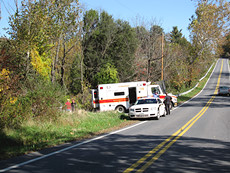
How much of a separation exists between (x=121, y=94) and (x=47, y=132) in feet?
46.9

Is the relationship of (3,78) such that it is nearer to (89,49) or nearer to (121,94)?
(121,94)

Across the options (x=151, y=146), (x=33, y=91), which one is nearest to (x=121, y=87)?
(x=33, y=91)

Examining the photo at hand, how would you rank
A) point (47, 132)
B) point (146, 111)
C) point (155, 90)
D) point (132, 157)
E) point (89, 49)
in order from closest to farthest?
point (132, 157), point (47, 132), point (146, 111), point (155, 90), point (89, 49)

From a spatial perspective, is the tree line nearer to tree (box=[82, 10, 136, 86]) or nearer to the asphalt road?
tree (box=[82, 10, 136, 86])

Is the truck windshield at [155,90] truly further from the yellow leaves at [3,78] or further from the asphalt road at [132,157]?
the yellow leaves at [3,78]

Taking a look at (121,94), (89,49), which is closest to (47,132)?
(121,94)

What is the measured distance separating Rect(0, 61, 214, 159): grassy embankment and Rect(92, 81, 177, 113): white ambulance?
28.7ft

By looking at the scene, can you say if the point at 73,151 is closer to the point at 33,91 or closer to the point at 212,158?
the point at 212,158

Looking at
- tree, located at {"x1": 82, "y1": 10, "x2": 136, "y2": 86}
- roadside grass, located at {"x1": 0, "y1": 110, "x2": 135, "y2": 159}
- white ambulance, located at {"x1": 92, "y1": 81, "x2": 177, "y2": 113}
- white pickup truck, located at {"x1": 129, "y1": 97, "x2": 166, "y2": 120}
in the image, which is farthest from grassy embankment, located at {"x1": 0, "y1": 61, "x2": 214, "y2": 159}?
tree, located at {"x1": 82, "y1": 10, "x2": 136, "y2": 86}

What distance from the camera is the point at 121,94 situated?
25812 mm

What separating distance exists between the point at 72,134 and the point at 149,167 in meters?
6.30

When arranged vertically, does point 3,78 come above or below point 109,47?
below

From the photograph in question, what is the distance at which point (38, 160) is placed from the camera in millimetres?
7598

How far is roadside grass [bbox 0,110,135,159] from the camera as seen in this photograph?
958 centimetres
